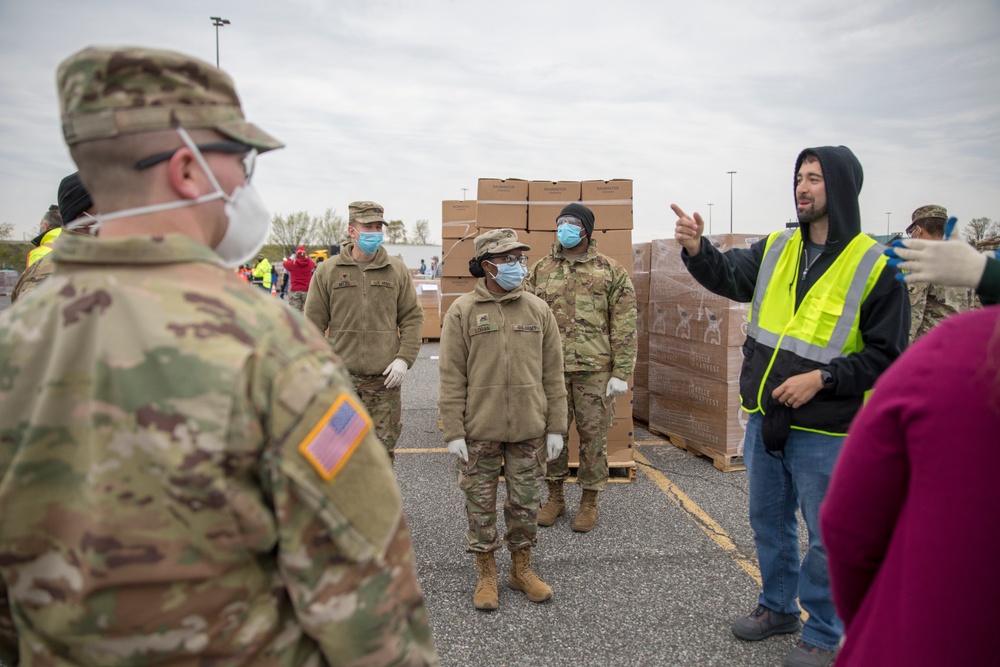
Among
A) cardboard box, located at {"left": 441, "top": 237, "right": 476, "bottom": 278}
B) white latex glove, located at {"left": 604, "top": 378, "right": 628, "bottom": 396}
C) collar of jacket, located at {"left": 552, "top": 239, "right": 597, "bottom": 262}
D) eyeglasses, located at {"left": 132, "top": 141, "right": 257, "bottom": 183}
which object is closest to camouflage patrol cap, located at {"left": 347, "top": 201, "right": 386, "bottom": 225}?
collar of jacket, located at {"left": 552, "top": 239, "right": 597, "bottom": 262}

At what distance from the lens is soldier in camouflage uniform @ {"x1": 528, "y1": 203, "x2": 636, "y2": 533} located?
4.57 meters

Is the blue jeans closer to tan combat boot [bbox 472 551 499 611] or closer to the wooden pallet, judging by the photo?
tan combat boot [bbox 472 551 499 611]

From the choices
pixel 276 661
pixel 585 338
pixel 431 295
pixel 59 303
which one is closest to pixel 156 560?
pixel 276 661

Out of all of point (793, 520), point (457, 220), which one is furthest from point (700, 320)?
point (793, 520)

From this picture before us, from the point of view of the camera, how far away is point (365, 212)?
15.6ft

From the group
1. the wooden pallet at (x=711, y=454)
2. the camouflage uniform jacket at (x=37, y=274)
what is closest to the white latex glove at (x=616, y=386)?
the wooden pallet at (x=711, y=454)

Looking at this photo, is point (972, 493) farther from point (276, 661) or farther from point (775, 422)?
point (775, 422)

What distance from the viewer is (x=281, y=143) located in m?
1.31

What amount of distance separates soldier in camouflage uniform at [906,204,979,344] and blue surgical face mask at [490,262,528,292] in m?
2.88

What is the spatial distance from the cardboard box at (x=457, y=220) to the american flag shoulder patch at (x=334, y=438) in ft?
18.6

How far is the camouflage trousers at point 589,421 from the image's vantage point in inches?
179

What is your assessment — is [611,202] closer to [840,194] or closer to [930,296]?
[930,296]

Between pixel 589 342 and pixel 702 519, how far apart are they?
1.52 m

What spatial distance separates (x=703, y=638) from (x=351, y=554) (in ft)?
8.63
